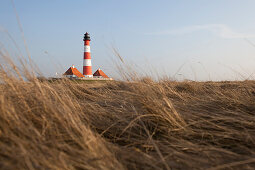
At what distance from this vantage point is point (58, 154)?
0.77 metres

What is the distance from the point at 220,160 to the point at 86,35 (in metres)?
20.0

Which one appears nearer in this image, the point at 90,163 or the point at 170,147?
the point at 90,163

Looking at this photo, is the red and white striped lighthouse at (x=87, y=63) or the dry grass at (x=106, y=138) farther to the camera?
the red and white striped lighthouse at (x=87, y=63)

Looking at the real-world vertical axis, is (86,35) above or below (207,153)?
above

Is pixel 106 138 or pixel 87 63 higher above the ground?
pixel 87 63

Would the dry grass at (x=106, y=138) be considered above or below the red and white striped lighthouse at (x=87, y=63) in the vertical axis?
below

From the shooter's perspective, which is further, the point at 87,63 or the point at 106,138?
the point at 87,63

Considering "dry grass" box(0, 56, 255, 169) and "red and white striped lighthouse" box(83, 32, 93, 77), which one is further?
"red and white striped lighthouse" box(83, 32, 93, 77)

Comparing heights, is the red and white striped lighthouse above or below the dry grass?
above

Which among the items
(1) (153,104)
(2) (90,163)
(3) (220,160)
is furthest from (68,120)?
(3) (220,160)

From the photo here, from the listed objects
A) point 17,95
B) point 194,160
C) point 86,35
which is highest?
point 86,35

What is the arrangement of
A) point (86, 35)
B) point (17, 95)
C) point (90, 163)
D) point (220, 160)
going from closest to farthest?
point (90, 163) → point (220, 160) → point (17, 95) → point (86, 35)

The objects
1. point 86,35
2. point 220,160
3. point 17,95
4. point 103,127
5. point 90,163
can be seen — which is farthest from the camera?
point 86,35

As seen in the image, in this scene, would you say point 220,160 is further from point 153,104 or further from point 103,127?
point 103,127
